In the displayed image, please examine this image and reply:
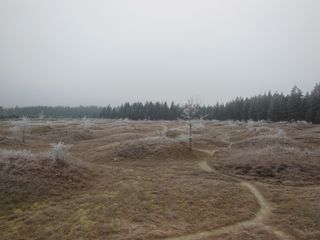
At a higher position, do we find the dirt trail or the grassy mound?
the grassy mound

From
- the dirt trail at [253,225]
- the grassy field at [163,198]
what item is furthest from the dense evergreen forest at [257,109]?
the dirt trail at [253,225]

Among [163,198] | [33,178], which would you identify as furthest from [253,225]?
[33,178]

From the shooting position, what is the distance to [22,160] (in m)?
23.3

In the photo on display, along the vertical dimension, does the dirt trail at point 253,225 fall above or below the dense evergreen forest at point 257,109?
below

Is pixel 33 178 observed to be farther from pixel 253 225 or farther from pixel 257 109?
pixel 257 109

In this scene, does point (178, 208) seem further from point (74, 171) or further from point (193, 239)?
point (74, 171)

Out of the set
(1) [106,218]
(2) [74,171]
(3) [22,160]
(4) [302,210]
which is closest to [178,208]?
(1) [106,218]

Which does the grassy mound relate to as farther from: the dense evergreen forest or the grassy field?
the dense evergreen forest

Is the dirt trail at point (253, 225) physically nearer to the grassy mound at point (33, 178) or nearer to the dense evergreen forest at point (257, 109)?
the grassy mound at point (33, 178)

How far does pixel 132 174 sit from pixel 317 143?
34.6 metres

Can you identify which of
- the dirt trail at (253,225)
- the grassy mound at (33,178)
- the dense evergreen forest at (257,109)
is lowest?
the dirt trail at (253,225)

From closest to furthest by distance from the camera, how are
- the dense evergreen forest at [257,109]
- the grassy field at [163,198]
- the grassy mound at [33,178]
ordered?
the grassy field at [163,198]
the grassy mound at [33,178]
the dense evergreen forest at [257,109]

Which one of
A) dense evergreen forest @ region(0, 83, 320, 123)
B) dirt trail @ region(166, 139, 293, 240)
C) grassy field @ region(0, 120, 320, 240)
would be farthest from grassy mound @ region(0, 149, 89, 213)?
dense evergreen forest @ region(0, 83, 320, 123)

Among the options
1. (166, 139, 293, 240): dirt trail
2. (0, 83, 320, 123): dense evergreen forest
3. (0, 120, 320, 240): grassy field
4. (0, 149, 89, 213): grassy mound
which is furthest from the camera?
(0, 83, 320, 123): dense evergreen forest
